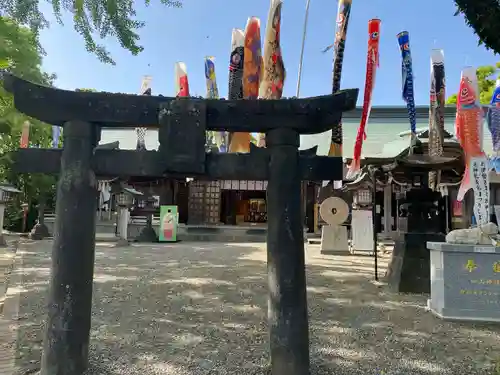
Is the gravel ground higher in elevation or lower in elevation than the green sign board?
lower

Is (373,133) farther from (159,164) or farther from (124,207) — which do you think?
(159,164)

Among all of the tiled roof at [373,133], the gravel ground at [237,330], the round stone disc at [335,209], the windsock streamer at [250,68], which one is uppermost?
the tiled roof at [373,133]

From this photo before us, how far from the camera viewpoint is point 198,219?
68.1ft

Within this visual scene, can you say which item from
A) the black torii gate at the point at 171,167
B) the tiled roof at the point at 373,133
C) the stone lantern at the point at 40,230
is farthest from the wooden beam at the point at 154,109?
the stone lantern at the point at 40,230

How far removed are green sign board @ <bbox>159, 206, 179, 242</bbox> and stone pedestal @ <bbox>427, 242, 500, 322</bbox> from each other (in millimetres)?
12506

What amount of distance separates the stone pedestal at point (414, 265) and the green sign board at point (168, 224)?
438 inches

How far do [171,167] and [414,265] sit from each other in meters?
5.40

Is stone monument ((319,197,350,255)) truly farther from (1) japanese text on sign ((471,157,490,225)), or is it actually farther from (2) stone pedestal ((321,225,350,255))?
(1) japanese text on sign ((471,157,490,225))

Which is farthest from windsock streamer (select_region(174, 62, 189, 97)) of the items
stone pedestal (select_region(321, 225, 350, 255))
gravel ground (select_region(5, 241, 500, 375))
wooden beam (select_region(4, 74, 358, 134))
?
stone pedestal (select_region(321, 225, 350, 255))

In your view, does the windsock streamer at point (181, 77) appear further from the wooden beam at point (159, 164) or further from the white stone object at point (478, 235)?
the white stone object at point (478, 235)

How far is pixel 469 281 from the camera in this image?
522 cm

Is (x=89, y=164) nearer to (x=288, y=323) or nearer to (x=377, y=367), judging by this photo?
(x=288, y=323)

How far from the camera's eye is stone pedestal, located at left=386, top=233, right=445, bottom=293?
22.2ft

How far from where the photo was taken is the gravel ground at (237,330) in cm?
354
